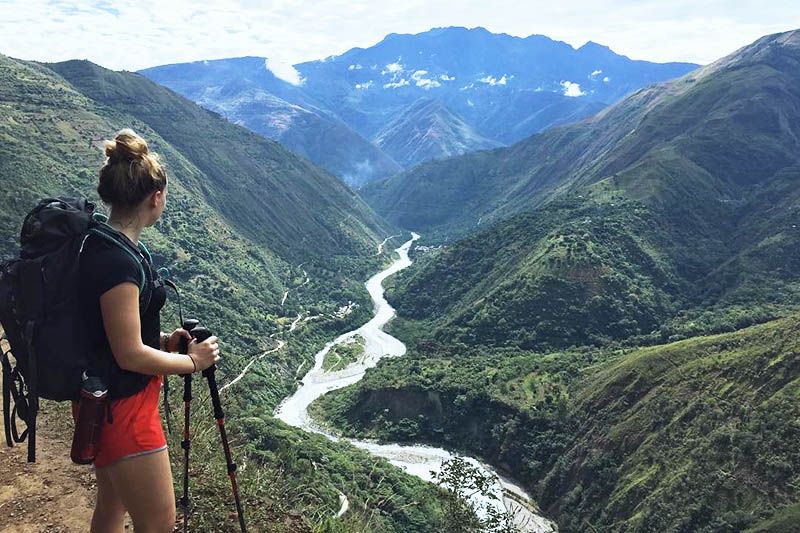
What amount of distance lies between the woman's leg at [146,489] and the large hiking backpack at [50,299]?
0.78 metres

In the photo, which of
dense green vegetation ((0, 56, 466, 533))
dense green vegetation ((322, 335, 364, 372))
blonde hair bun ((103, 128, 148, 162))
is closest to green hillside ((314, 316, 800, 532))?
dense green vegetation ((322, 335, 364, 372))

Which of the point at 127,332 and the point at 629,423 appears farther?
the point at 629,423

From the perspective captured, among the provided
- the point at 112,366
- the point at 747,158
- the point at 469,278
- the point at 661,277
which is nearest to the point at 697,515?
the point at 112,366

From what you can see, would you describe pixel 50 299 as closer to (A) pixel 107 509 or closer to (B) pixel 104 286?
(B) pixel 104 286

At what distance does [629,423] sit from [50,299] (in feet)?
189

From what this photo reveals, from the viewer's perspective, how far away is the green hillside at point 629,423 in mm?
39938

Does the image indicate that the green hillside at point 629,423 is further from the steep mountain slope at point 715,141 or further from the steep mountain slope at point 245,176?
the steep mountain slope at point 245,176

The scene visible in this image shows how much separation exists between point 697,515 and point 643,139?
435 ft

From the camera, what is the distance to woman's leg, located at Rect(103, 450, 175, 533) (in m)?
4.32

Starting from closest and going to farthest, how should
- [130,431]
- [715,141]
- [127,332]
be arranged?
[127,332] → [130,431] → [715,141]

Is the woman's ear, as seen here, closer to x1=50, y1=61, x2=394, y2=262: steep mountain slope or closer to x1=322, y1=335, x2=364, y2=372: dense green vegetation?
x1=322, y1=335, x2=364, y2=372: dense green vegetation

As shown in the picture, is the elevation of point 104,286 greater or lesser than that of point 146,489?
greater

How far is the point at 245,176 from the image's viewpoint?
159000mm

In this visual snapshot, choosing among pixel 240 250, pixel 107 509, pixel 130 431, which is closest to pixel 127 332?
pixel 130 431
